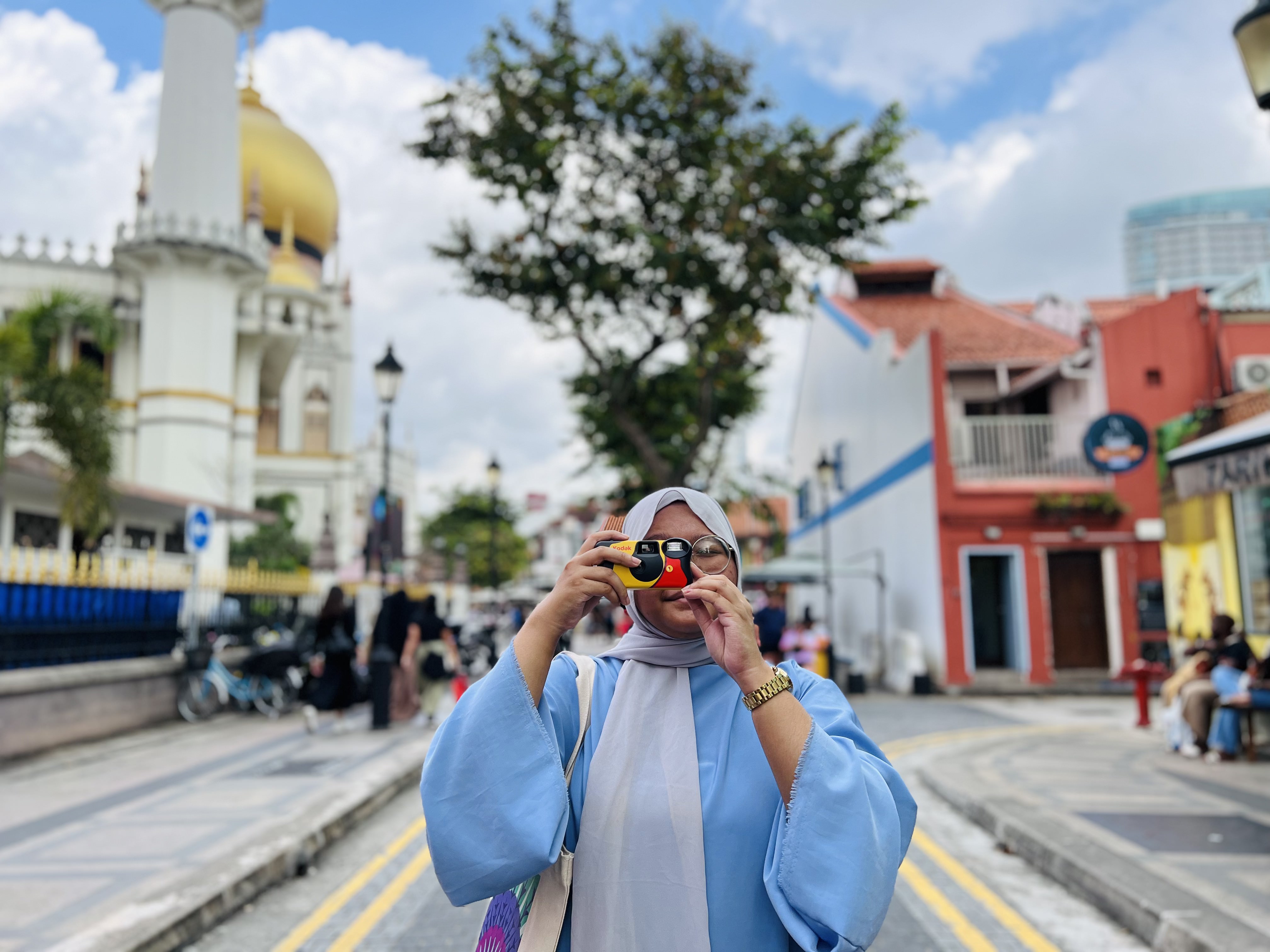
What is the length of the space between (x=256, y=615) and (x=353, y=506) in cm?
4061

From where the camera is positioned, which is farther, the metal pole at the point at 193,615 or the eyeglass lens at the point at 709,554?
the metal pole at the point at 193,615

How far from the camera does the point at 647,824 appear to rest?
1.98 meters

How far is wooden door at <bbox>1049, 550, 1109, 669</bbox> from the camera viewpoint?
19125 mm

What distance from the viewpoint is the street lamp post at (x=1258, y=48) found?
523 centimetres

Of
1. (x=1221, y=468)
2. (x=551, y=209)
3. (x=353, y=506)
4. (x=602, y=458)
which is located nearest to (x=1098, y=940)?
(x=1221, y=468)

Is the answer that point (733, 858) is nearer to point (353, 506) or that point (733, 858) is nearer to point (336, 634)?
point (336, 634)

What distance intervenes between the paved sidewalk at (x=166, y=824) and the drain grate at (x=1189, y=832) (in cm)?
518

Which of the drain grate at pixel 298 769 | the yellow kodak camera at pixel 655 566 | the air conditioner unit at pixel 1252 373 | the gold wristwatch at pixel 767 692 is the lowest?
the drain grate at pixel 298 769

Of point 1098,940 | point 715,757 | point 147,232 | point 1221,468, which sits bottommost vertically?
point 1098,940

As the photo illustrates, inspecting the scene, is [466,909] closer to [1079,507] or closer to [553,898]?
[553,898]

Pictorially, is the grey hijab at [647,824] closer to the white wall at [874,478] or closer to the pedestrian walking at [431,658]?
the pedestrian walking at [431,658]

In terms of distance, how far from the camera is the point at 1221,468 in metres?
8.59

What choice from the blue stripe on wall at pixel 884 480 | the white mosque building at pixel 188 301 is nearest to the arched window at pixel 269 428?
the white mosque building at pixel 188 301

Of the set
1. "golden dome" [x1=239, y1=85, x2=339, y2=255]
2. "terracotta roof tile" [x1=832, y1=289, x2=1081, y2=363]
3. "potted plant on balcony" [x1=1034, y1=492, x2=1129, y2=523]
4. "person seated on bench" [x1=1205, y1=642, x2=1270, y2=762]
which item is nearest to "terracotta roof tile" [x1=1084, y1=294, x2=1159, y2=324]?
"terracotta roof tile" [x1=832, y1=289, x2=1081, y2=363]
